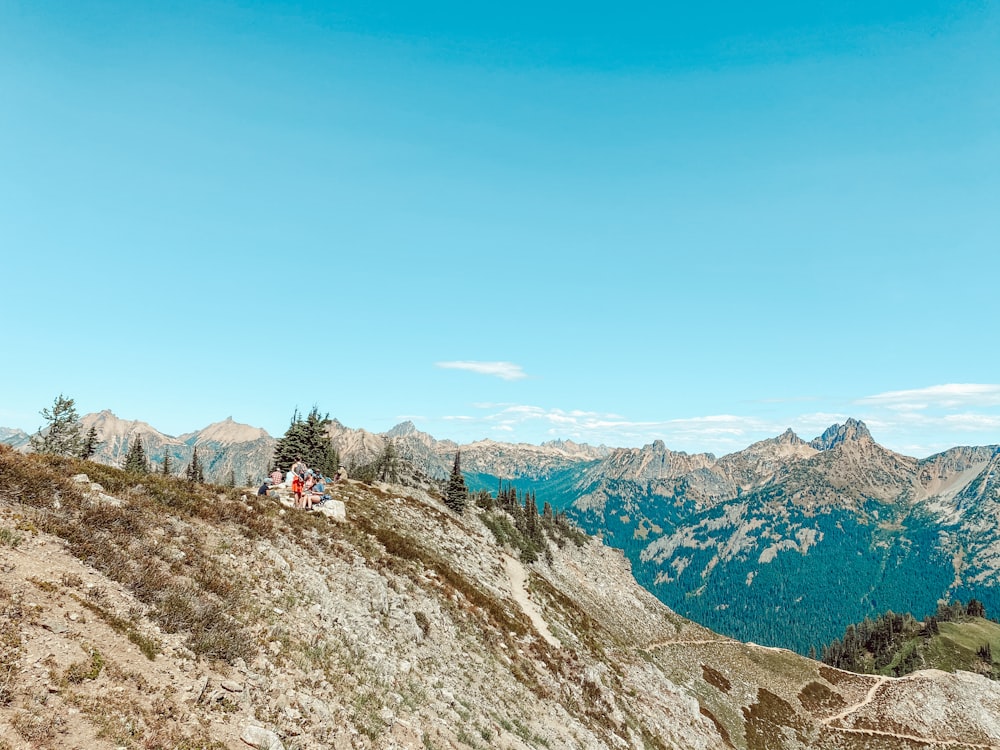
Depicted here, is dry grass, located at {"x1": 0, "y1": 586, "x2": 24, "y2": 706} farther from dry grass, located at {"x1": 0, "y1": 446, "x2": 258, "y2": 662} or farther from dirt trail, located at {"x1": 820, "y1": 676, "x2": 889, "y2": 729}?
dirt trail, located at {"x1": 820, "y1": 676, "x2": 889, "y2": 729}

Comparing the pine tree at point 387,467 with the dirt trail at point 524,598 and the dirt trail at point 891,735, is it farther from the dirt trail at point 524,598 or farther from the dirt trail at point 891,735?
the dirt trail at point 891,735

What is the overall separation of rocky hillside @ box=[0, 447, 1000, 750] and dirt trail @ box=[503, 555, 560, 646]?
498mm

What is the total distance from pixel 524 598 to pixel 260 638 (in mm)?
45113

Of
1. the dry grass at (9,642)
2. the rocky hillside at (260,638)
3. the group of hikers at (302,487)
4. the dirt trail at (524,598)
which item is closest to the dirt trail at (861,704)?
the rocky hillside at (260,638)

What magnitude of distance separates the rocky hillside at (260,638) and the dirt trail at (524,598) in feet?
1.63

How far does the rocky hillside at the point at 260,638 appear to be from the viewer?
14203 mm

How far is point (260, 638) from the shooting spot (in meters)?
20.7

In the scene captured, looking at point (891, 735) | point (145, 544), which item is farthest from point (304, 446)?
point (891, 735)

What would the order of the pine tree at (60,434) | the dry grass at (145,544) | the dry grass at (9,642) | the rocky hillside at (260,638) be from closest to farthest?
the dry grass at (9,642) → the rocky hillside at (260,638) → the dry grass at (145,544) → the pine tree at (60,434)

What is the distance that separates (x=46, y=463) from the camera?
2662 centimetres

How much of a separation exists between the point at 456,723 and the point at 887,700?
108483 millimetres

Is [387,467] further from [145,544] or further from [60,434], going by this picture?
[145,544]

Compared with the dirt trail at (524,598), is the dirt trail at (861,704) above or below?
below

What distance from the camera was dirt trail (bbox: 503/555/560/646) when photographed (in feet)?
173
